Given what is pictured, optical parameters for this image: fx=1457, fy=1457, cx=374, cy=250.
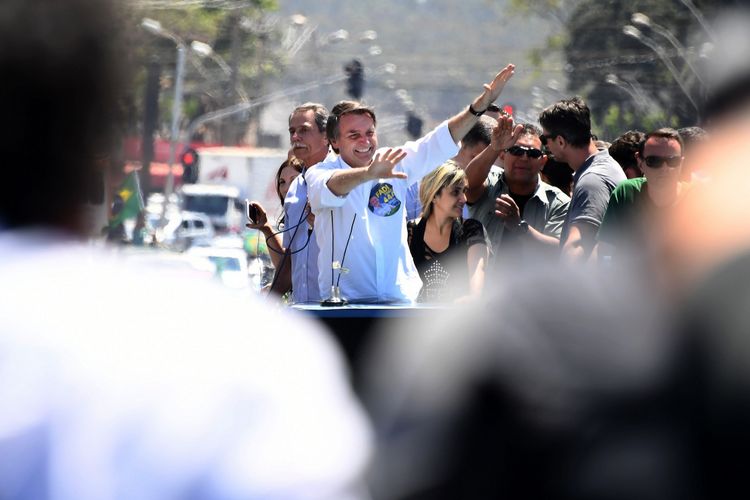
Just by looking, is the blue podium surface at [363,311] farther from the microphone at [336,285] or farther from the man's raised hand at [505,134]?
the man's raised hand at [505,134]

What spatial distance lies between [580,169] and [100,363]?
18.4 ft

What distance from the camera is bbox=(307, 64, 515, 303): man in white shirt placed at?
5.70 metres

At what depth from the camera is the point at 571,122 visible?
6977mm

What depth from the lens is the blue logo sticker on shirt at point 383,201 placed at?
5.80 meters

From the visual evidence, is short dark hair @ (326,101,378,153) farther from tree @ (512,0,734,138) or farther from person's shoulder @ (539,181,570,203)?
tree @ (512,0,734,138)

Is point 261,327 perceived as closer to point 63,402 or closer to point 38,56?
point 63,402

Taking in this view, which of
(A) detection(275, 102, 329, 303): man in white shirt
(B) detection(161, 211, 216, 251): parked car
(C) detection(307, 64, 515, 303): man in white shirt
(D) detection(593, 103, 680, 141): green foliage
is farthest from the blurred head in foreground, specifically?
(D) detection(593, 103, 680, 141): green foliage

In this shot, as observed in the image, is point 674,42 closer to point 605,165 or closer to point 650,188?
point 605,165

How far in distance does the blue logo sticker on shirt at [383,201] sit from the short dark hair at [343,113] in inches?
14.3

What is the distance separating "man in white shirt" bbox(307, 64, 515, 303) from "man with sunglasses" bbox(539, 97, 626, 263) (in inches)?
31.7

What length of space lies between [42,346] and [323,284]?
436 centimetres

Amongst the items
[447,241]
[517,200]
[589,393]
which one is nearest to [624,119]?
[517,200]

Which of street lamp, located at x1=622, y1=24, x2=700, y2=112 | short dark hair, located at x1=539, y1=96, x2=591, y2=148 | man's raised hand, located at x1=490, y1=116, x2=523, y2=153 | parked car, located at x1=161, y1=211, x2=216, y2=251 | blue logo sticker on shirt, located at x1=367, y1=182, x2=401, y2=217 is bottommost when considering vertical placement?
parked car, located at x1=161, y1=211, x2=216, y2=251

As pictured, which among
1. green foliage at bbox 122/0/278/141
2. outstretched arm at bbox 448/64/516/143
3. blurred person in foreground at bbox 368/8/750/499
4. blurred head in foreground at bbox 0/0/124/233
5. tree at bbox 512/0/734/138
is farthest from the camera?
green foliage at bbox 122/0/278/141
